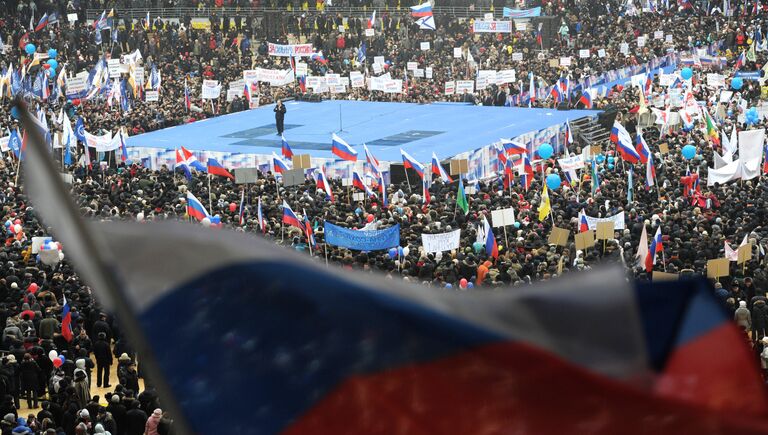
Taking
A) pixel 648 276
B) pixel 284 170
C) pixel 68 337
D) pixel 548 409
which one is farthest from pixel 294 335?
pixel 284 170

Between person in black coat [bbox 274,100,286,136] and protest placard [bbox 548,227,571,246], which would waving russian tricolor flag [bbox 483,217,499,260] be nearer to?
protest placard [bbox 548,227,571,246]

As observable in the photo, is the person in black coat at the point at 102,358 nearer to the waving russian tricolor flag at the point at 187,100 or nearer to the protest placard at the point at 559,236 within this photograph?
the protest placard at the point at 559,236

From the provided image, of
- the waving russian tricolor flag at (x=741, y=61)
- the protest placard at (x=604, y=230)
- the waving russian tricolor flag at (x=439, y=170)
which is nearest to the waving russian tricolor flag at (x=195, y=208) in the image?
the protest placard at (x=604, y=230)

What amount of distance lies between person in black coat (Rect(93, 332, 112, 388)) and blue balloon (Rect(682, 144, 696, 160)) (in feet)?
47.3

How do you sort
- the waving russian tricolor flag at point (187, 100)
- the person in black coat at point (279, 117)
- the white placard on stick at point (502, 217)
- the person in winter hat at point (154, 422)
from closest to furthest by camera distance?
the person in winter hat at point (154, 422) < the white placard on stick at point (502, 217) < the person in black coat at point (279, 117) < the waving russian tricolor flag at point (187, 100)

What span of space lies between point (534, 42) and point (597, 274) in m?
48.3

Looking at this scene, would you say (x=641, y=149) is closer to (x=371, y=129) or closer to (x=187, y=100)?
(x=371, y=129)

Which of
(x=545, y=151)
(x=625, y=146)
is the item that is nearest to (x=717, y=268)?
(x=625, y=146)

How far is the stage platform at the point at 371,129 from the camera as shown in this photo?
32.9 metres

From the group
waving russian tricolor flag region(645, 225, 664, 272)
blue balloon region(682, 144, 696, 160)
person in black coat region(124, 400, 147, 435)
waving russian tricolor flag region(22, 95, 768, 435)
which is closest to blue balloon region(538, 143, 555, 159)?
blue balloon region(682, 144, 696, 160)

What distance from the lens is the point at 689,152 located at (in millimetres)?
26250

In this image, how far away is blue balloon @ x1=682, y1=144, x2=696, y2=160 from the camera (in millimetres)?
26219

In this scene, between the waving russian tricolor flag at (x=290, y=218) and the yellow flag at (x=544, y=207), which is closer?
the waving russian tricolor flag at (x=290, y=218)

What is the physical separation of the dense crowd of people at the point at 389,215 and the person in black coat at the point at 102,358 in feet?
0.09
